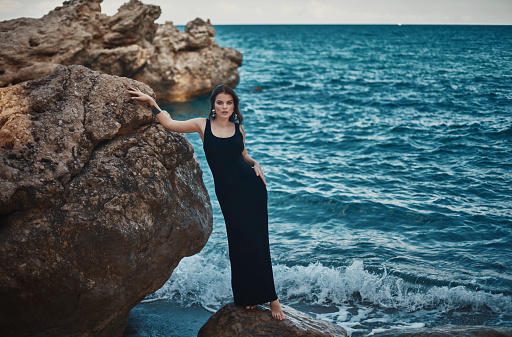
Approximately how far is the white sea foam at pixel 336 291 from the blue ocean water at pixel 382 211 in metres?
0.02

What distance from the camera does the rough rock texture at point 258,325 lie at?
4.69 meters

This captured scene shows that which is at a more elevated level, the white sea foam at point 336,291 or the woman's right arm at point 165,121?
the woman's right arm at point 165,121

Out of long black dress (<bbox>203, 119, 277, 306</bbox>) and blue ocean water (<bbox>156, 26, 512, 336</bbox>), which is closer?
long black dress (<bbox>203, 119, 277, 306</bbox>)

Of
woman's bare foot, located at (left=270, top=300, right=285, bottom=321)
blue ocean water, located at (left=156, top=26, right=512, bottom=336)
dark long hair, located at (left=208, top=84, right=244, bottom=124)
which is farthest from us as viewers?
blue ocean water, located at (left=156, top=26, right=512, bottom=336)

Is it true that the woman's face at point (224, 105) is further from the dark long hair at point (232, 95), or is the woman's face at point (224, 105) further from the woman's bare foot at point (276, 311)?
Result: the woman's bare foot at point (276, 311)

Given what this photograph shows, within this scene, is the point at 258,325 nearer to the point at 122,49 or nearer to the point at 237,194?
the point at 237,194

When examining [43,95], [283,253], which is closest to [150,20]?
[283,253]

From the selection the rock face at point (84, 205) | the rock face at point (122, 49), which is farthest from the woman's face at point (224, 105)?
the rock face at point (122, 49)

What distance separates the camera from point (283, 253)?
26.8 ft

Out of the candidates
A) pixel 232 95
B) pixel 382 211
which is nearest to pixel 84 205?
pixel 232 95

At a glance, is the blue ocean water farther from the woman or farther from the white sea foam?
the woman

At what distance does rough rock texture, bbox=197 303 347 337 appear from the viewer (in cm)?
469

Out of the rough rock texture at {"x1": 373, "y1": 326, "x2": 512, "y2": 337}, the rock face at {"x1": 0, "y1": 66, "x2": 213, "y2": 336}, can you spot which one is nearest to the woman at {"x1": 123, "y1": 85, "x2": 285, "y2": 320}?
the rock face at {"x1": 0, "y1": 66, "x2": 213, "y2": 336}

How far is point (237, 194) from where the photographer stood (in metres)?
4.90
